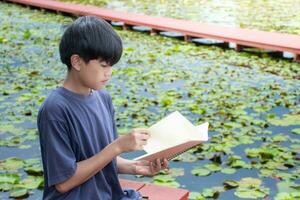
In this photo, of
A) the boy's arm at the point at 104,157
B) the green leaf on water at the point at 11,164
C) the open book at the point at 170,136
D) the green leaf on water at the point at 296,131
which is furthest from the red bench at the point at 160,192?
the green leaf on water at the point at 296,131

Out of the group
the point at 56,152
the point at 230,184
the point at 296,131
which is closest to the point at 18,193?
the point at 230,184

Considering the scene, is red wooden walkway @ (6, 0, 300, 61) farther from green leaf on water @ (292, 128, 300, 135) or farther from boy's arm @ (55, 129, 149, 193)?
boy's arm @ (55, 129, 149, 193)

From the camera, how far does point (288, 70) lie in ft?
22.3

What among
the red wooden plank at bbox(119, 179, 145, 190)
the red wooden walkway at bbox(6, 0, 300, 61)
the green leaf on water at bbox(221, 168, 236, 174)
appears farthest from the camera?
the red wooden walkway at bbox(6, 0, 300, 61)

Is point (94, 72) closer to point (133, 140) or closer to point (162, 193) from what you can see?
point (133, 140)

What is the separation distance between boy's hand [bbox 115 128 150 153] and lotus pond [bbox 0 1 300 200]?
165 centimetres

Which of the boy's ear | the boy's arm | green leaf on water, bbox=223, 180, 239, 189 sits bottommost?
green leaf on water, bbox=223, 180, 239, 189

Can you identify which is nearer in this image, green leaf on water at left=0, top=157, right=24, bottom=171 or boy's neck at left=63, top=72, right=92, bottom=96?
boy's neck at left=63, top=72, right=92, bottom=96

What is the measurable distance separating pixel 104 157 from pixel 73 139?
151 millimetres

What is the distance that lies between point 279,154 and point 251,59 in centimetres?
376

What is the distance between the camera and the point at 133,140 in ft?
5.67

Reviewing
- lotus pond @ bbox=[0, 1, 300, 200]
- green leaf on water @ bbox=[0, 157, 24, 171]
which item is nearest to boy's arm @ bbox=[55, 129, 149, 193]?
lotus pond @ bbox=[0, 1, 300, 200]

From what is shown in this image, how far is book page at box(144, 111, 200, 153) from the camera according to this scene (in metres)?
1.84

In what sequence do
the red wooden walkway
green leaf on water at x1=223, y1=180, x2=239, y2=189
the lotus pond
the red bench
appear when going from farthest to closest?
the red wooden walkway → the lotus pond → green leaf on water at x1=223, y1=180, x2=239, y2=189 → the red bench
